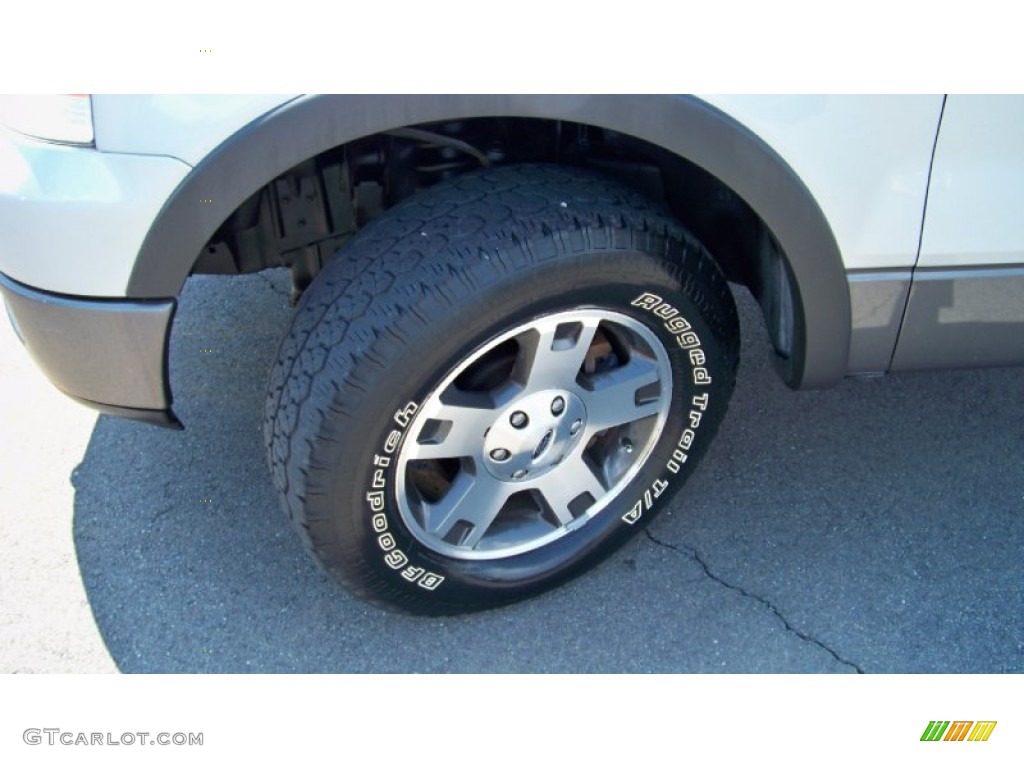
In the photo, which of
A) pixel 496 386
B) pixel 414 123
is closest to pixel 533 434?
pixel 496 386

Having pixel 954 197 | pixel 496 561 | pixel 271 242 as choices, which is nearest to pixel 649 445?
pixel 496 561

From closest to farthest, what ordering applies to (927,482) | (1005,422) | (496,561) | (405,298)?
(405,298) < (496,561) < (927,482) < (1005,422)

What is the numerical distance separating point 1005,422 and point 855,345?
114 centimetres

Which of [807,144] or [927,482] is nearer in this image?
[807,144]

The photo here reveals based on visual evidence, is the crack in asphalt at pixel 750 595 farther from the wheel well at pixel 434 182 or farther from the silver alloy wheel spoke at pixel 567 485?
the wheel well at pixel 434 182

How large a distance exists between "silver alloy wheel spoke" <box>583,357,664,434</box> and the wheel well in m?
0.34

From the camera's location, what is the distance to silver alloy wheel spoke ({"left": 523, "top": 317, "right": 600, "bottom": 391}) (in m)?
2.06

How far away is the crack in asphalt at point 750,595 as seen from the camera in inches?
92.2

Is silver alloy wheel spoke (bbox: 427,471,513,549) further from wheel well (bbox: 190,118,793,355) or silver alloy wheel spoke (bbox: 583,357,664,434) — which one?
wheel well (bbox: 190,118,793,355)

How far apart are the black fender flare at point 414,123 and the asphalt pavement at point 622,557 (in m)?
0.92

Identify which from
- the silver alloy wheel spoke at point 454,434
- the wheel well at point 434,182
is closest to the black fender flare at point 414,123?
the wheel well at point 434,182

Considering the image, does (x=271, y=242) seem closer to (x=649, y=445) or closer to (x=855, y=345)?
(x=649, y=445)

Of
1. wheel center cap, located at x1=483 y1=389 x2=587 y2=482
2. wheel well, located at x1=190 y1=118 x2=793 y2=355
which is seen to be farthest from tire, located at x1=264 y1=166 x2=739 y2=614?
wheel well, located at x1=190 y1=118 x2=793 y2=355

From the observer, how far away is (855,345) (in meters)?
2.20
